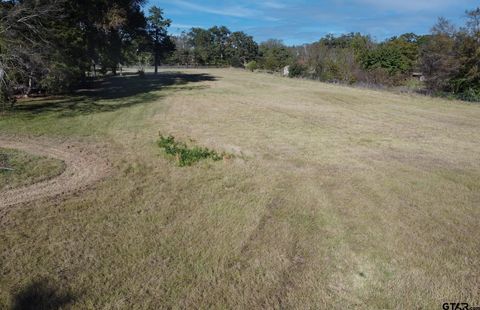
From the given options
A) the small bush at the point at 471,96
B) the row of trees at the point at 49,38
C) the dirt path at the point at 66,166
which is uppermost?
the row of trees at the point at 49,38

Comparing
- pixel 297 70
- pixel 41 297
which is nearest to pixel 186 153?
pixel 41 297

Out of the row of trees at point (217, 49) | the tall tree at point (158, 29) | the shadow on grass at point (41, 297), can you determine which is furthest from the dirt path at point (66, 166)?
the row of trees at point (217, 49)

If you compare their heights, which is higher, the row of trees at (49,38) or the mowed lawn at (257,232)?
the row of trees at (49,38)

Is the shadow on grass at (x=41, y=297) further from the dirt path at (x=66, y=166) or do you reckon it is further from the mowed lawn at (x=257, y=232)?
the dirt path at (x=66, y=166)

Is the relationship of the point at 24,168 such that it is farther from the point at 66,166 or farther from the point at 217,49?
the point at 217,49

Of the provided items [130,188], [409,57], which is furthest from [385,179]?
[409,57]

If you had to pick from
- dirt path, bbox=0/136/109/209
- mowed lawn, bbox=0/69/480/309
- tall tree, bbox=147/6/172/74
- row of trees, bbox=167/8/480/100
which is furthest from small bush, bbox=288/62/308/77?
dirt path, bbox=0/136/109/209

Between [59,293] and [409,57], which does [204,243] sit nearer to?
[59,293]
